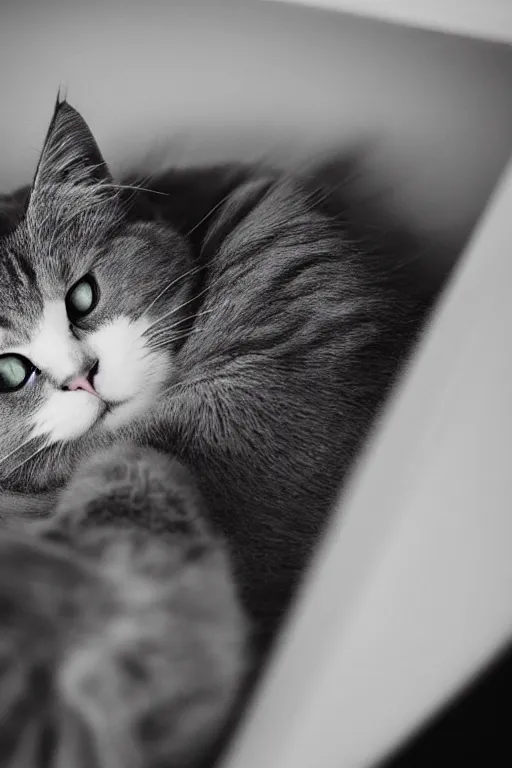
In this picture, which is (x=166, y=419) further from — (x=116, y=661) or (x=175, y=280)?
(x=116, y=661)

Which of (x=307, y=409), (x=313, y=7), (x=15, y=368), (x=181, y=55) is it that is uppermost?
(x=313, y=7)

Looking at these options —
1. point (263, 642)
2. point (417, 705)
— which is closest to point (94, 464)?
point (263, 642)

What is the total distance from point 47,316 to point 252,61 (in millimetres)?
431

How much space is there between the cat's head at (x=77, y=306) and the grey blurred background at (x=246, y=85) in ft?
0.33

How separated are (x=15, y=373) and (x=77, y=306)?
0.11m

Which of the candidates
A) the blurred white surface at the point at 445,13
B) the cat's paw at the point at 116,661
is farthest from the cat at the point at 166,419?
the blurred white surface at the point at 445,13

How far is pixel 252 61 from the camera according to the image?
93 cm

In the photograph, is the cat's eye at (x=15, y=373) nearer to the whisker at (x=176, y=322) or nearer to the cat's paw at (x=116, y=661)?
the whisker at (x=176, y=322)

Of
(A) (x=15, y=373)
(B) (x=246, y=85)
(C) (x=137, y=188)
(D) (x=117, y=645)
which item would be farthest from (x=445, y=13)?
(D) (x=117, y=645)

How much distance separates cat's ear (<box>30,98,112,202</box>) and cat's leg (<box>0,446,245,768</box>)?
18.1 inches

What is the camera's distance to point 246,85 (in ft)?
3.06

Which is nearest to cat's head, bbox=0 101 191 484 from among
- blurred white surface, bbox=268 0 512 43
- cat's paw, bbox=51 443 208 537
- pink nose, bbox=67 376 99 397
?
pink nose, bbox=67 376 99 397

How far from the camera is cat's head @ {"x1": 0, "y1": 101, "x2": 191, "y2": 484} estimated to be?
2.68 feet

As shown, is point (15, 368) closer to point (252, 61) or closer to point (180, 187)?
point (180, 187)
